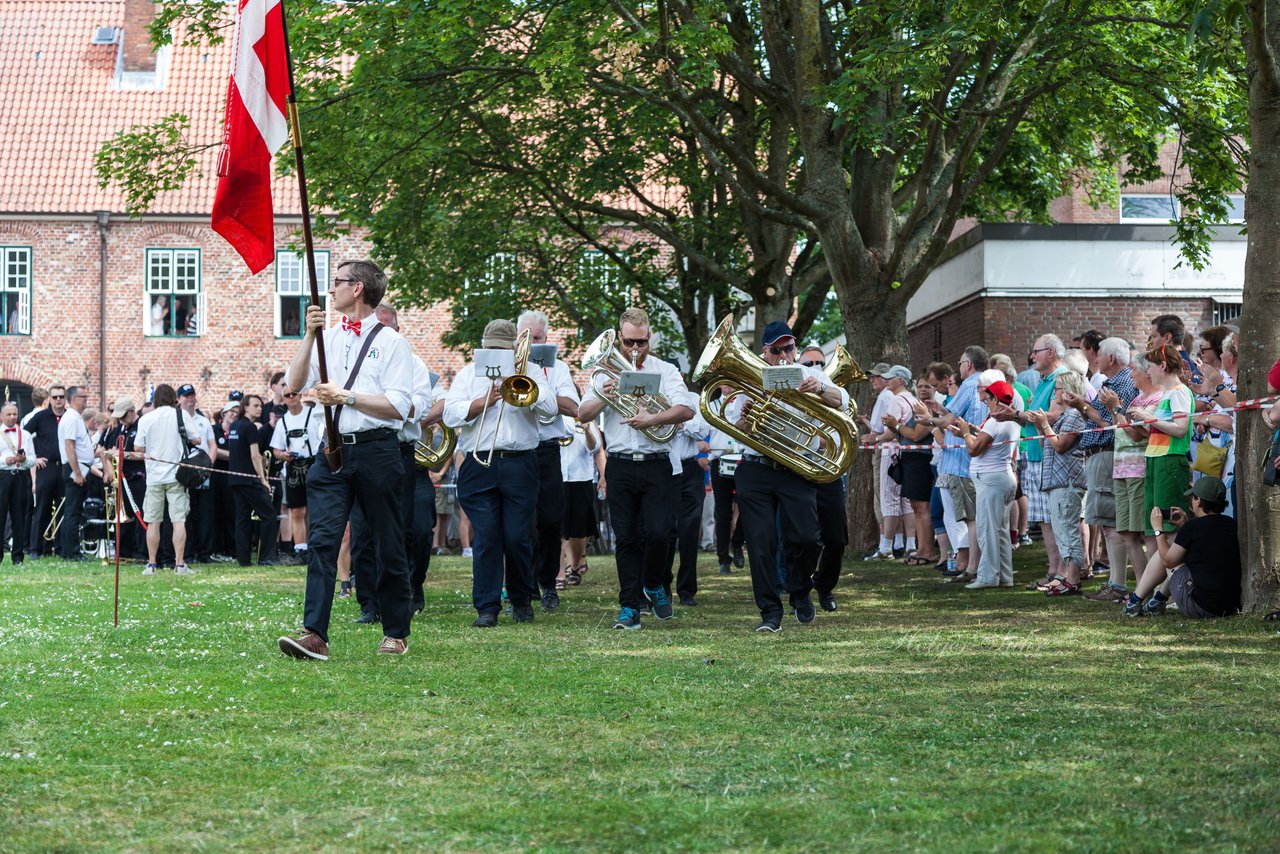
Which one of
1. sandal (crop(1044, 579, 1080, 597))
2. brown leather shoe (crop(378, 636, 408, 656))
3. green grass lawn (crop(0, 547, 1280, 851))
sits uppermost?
sandal (crop(1044, 579, 1080, 597))

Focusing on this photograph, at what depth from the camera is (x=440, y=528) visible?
24.5 meters

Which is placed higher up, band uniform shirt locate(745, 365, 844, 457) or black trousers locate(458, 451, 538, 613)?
band uniform shirt locate(745, 365, 844, 457)

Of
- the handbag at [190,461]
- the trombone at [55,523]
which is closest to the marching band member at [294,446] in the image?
the handbag at [190,461]

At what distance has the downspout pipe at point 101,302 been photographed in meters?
43.3

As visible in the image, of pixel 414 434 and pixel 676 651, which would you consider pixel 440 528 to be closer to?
pixel 414 434

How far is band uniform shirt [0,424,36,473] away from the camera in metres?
22.1

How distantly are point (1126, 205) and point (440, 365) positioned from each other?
63.2 feet

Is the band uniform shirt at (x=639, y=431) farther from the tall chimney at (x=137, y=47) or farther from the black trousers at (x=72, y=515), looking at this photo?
the tall chimney at (x=137, y=47)

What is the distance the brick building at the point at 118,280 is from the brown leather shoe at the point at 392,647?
34484mm

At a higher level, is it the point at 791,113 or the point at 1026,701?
the point at 791,113

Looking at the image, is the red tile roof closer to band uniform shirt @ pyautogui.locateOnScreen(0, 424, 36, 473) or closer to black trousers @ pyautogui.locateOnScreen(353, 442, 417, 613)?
band uniform shirt @ pyautogui.locateOnScreen(0, 424, 36, 473)

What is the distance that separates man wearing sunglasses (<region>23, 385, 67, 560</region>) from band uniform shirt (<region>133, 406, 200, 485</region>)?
3958 millimetres

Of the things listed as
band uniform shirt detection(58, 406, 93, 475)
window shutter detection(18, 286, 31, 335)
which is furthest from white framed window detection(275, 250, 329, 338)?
band uniform shirt detection(58, 406, 93, 475)

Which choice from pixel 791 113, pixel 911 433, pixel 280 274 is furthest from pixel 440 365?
pixel 911 433
